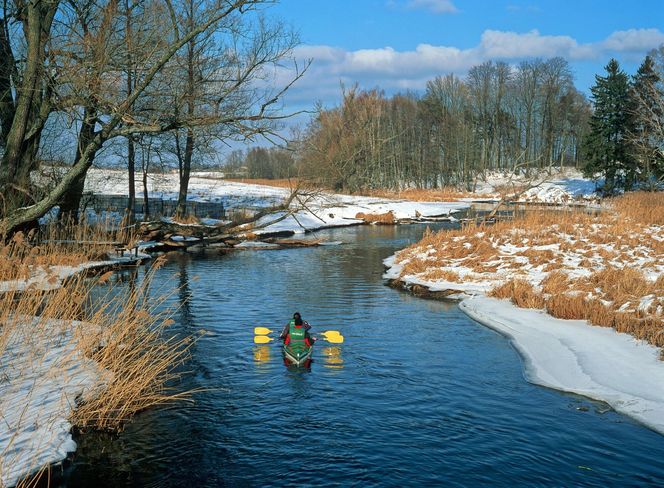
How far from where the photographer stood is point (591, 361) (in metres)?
10.7

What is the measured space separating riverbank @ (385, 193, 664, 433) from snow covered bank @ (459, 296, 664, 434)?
0.05 feet

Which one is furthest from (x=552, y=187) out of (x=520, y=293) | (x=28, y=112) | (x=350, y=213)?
(x=28, y=112)

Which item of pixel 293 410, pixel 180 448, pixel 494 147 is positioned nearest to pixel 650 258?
pixel 293 410

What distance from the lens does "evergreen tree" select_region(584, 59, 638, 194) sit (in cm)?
5678

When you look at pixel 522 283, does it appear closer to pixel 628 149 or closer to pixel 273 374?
pixel 273 374

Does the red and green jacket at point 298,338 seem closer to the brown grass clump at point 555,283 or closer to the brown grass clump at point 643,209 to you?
the brown grass clump at point 555,283

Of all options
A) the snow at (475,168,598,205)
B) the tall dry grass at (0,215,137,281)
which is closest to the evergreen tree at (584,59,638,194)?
the snow at (475,168,598,205)

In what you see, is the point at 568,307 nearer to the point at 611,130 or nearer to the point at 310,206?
the point at 310,206

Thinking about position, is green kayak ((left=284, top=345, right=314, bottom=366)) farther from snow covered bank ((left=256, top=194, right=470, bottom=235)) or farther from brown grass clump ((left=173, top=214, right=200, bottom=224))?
snow covered bank ((left=256, top=194, right=470, bottom=235))

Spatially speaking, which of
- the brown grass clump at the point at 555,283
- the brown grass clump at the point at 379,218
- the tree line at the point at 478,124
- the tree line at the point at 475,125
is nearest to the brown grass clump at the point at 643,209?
the brown grass clump at the point at 555,283

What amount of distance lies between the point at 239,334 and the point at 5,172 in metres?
9.47

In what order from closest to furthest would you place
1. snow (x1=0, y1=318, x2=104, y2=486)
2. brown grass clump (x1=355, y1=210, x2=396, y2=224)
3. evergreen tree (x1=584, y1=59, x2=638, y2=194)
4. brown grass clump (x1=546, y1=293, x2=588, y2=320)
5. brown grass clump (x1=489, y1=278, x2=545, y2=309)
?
snow (x1=0, y1=318, x2=104, y2=486) → brown grass clump (x1=546, y1=293, x2=588, y2=320) → brown grass clump (x1=489, y1=278, x2=545, y2=309) → brown grass clump (x1=355, y1=210, x2=396, y2=224) → evergreen tree (x1=584, y1=59, x2=638, y2=194)

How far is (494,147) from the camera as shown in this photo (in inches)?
3479

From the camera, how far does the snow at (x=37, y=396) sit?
251 inches
